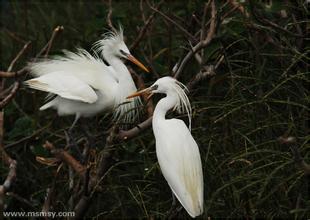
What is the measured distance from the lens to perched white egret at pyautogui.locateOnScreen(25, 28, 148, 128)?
313cm

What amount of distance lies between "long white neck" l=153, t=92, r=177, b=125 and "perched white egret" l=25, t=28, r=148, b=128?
0.46 m

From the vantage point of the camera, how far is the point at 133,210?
3.25 meters

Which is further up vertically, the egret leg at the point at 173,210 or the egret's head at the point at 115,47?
the egret's head at the point at 115,47

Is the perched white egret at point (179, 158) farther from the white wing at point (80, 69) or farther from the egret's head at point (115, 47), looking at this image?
the egret's head at point (115, 47)

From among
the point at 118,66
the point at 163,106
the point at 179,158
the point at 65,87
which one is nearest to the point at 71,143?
the point at 65,87

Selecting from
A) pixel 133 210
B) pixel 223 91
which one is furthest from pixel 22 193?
pixel 223 91

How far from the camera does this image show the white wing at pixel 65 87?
122 inches

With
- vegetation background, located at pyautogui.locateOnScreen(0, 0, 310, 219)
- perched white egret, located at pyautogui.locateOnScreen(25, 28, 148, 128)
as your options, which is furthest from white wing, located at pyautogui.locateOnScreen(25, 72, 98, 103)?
vegetation background, located at pyautogui.locateOnScreen(0, 0, 310, 219)

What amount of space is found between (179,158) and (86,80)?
2.58 feet

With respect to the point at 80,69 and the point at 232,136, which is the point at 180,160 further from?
the point at 80,69

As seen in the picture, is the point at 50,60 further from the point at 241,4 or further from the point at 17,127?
the point at 241,4

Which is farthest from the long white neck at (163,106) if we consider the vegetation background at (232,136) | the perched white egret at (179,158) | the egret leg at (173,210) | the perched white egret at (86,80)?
the perched white egret at (86,80)

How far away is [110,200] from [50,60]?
698 millimetres

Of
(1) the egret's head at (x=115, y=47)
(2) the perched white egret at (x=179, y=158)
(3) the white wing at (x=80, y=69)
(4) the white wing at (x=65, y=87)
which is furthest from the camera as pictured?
(1) the egret's head at (x=115, y=47)
